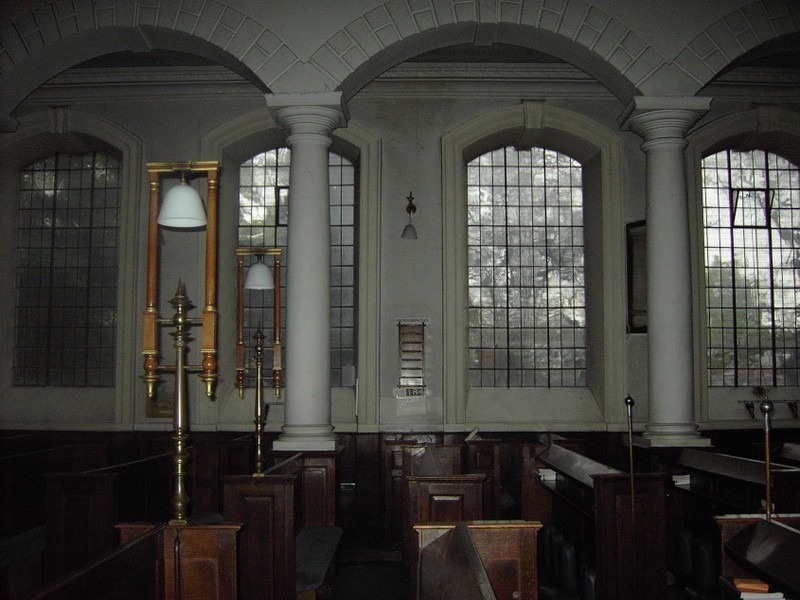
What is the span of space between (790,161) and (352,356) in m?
6.98

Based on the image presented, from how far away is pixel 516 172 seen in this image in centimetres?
1120

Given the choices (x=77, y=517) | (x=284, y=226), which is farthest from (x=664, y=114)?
(x=77, y=517)

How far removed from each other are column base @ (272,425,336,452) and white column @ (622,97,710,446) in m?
3.39

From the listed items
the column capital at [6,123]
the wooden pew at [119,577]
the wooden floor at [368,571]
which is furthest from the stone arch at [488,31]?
the wooden pew at [119,577]

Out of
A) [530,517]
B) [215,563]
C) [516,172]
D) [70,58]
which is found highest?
[70,58]

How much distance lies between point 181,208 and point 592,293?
7284 mm

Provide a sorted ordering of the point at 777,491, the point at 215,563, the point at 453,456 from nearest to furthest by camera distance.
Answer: the point at 215,563
the point at 777,491
the point at 453,456

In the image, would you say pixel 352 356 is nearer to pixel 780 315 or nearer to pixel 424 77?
pixel 424 77

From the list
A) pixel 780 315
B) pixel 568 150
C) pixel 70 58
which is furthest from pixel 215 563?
pixel 780 315

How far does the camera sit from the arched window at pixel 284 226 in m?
10.9

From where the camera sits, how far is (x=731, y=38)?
8.20 metres

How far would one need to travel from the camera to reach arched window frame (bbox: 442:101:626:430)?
10.1 meters

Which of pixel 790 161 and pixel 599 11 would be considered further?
pixel 790 161

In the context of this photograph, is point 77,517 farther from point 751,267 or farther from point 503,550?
point 751,267
